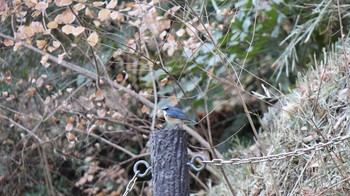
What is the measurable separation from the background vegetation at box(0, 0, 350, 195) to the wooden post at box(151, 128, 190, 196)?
956 millimetres

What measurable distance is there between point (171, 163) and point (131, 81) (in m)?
2.86

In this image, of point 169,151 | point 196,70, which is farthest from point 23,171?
point 169,151

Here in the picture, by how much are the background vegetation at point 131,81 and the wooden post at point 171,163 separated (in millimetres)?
956

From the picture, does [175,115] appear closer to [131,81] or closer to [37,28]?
[37,28]

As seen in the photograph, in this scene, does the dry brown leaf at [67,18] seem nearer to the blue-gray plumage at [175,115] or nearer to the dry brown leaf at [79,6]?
the dry brown leaf at [79,6]

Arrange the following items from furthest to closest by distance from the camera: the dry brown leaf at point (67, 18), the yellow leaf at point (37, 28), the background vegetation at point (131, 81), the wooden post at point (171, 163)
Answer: the background vegetation at point (131, 81) → the yellow leaf at point (37, 28) → the dry brown leaf at point (67, 18) → the wooden post at point (171, 163)

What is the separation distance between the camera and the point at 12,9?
11.7ft

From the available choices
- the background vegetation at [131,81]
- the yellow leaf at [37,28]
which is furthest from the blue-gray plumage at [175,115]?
the yellow leaf at [37,28]

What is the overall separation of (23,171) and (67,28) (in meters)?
1.81

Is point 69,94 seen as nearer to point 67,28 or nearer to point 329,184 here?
point 67,28

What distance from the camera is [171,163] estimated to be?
2.28m

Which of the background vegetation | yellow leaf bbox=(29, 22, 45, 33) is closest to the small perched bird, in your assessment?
the background vegetation

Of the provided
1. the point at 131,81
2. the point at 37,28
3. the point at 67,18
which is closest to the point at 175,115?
the point at 67,18

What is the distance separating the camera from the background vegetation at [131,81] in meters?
3.45
